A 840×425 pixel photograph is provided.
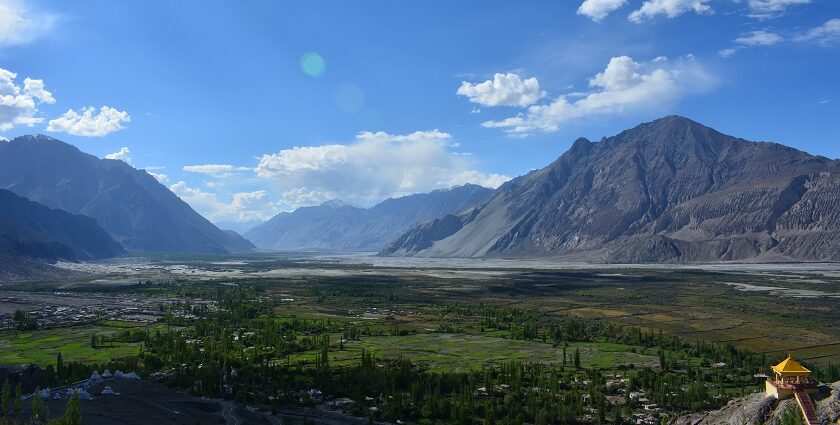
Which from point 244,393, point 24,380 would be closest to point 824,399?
point 244,393

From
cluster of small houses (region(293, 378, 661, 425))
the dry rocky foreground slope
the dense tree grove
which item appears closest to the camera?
the dry rocky foreground slope

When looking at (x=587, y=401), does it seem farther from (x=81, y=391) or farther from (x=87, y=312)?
(x=87, y=312)

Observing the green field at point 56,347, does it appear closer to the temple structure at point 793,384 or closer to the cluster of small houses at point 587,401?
the cluster of small houses at point 587,401

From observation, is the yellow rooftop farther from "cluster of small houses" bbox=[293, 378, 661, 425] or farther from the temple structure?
"cluster of small houses" bbox=[293, 378, 661, 425]

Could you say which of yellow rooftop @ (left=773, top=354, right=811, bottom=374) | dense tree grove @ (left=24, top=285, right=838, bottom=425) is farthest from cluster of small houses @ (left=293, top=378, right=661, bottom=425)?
yellow rooftop @ (left=773, top=354, right=811, bottom=374)

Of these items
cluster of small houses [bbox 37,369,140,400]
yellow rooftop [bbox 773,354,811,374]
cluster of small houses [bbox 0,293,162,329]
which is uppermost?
yellow rooftop [bbox 773,354,811,374]

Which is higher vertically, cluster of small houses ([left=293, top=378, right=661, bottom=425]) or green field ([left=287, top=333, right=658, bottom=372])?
green field ([left=287, top=333, right=658, bottom=372])

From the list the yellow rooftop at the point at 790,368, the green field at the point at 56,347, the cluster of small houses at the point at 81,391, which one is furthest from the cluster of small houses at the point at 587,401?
the green field at the point at 56,347

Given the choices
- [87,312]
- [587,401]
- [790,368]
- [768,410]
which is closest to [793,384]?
[790,368]

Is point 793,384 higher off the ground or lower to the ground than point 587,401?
Result: higher

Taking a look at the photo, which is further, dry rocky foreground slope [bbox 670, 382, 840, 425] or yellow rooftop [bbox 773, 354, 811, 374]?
yellow rooftop [bbox 773, 354, 811, 374]

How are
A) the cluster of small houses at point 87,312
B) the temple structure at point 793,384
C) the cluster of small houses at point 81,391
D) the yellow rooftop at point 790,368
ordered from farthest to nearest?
the cluster of small houses at point 87,312 → the cluster of small houses at point 81,391 → the yellow rooftop at point 790,368 → the temple structure at point 793,384

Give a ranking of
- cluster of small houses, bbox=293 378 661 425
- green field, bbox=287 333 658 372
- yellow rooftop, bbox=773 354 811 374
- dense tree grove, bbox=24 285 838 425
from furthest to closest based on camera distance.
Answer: green field, bbox=287 333 658 372
dense tree grove, bbox=24 285 838 425
cluster of small houses, bbox=293 378 661 425
yellow rooftop, bbox=773 354 811 374
